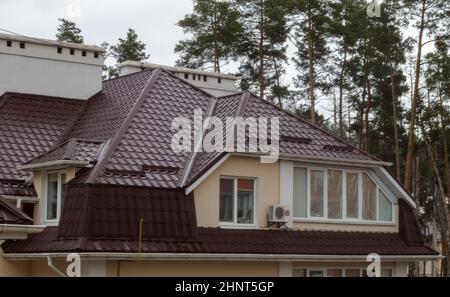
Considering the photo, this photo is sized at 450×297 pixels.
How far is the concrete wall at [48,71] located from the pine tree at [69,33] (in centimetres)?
2502

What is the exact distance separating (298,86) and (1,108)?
25.7 metres

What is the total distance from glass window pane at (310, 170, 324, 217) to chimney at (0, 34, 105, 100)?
6621 millimetres

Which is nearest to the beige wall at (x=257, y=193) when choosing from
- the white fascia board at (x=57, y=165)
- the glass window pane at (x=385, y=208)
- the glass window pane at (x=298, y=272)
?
the glass window pane at (x=385, y=208)

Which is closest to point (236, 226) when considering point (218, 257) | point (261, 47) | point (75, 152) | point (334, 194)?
point (218, 257)

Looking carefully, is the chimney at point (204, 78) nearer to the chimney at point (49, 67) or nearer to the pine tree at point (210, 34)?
the chimney at point (49, 67)

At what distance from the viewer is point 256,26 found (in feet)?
134

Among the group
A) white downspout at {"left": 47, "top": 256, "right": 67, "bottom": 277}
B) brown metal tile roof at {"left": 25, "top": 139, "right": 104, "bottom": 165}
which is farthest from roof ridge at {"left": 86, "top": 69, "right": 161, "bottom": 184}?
white downspout at {"left": 47, "top": 256, "right": 67, "bottom": 277}

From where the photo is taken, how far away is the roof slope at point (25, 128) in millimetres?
18875

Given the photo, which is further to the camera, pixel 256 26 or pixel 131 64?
pixel 256 26

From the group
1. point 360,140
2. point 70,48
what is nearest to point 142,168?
point 70,48

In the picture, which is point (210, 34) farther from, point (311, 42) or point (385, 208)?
point (385, 208)

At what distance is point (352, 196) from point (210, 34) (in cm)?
2225

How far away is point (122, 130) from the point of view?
62.8ft
